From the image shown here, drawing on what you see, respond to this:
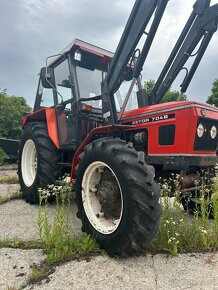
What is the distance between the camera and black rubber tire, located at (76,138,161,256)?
280 centimetres

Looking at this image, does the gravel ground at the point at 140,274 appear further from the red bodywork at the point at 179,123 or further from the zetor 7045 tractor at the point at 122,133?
the red bodywork at the point at 179,123

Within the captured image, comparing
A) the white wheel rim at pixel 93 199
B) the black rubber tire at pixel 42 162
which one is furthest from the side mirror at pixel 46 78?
the white wheel rim at pixel 93 199

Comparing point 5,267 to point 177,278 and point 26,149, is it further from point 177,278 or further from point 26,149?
point 26,149

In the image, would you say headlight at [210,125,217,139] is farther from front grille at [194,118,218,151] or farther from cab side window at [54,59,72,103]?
cab side window at [54,59,72,103]

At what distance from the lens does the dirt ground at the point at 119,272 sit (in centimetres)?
246

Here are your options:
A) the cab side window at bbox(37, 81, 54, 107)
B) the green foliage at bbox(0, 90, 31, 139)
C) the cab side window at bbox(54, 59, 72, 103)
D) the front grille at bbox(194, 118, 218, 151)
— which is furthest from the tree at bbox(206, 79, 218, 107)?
the front grille at bbox(194, 118, 218, 151)

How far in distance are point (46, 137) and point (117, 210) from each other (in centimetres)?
254

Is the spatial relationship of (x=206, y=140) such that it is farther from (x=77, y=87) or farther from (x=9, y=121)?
(x=9, y=121)

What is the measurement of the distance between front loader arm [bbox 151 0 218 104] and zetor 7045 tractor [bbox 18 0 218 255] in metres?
0.01

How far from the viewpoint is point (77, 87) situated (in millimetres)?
4914

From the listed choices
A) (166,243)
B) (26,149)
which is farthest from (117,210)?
(26,149)

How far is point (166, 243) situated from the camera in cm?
317

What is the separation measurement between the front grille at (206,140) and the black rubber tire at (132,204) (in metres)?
0.91

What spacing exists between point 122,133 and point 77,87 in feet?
4.00
